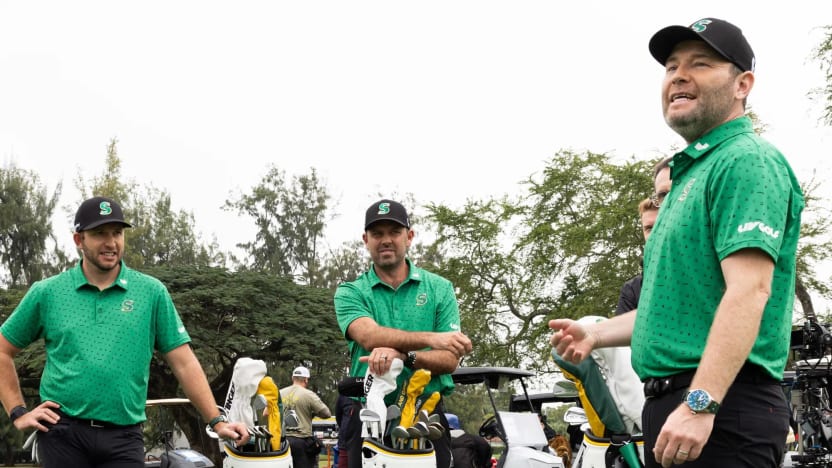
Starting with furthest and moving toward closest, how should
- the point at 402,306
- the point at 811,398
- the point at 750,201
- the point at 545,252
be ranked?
1. the point at 545,252
2. the point at 811,398
3. the point at 402,306
4. the point at 750,201

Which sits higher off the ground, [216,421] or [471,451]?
[216,421]

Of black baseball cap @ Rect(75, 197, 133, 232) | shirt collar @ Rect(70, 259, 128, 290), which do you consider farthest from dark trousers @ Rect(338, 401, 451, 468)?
black baseball cap @ Rect(75, 197, 133, 232)

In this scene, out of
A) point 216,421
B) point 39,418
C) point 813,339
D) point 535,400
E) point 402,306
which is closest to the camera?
point 39,418

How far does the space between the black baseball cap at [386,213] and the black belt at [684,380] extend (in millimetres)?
2773

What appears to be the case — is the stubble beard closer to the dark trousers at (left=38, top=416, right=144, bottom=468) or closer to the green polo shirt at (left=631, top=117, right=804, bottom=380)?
the green polo shirt at (left=631, top=117, right=804, bottom=380)

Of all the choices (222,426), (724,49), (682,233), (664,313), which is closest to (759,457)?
(664,313)

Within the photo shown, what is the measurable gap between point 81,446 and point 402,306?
6.23 feet

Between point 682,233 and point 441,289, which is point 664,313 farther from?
point 441,289

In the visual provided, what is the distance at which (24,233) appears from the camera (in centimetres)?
4684

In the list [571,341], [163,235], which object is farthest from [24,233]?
[571,341]

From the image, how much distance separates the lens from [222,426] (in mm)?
5887

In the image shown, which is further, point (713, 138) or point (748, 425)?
point (713, 138)

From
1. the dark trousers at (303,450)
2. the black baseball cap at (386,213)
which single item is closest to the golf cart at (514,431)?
the dark trousers at (303,450)

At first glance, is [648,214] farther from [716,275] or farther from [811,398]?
[811,398]
